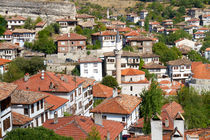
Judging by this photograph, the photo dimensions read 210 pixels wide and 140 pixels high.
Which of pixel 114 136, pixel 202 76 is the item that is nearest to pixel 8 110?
pixel 114 136

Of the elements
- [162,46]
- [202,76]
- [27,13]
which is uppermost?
[27,13]

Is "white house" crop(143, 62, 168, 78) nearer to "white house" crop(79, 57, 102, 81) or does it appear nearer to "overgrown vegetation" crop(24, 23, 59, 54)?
"white house" crop(79, 57, 102, 81)

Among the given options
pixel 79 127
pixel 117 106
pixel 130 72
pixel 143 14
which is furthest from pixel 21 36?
pixel 143 14

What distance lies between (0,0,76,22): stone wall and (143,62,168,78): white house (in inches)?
927

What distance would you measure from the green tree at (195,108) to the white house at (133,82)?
703cm

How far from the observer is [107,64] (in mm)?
53188

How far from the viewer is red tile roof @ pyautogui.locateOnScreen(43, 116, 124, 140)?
69.2ft

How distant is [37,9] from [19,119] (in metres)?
54.5

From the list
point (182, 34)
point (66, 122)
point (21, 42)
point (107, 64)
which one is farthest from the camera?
point (182, 34)

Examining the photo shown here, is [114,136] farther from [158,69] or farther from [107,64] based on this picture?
[158,69]

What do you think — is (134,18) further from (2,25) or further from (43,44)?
(43,44)

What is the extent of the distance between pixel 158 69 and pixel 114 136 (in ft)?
115

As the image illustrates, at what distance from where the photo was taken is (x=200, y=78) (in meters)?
56.6

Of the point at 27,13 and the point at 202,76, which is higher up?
the point at 27,13
